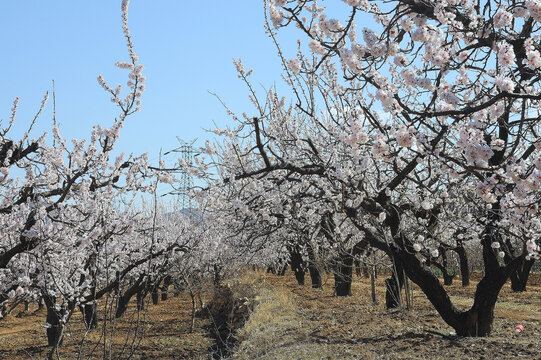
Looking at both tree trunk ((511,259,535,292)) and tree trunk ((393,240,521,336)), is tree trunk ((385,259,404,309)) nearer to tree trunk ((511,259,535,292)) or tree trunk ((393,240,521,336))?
tree trunk ((393,240,521,336))

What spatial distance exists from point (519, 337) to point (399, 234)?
271 cm

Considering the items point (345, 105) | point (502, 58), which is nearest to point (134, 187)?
point (345, 105)

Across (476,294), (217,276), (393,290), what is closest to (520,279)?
(393,290)

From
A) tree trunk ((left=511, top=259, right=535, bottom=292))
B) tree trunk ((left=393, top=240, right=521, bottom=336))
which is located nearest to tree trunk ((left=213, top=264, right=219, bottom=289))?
tree trunk ((left=511, top=259, right=535, bottom=292))

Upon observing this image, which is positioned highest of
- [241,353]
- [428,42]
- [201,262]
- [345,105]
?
[345,105]

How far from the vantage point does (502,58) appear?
3217 mm

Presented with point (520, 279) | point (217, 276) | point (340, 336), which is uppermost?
point (217, 276)

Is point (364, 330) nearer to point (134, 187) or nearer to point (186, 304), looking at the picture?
point (134, 187)

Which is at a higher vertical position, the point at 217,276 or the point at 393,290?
the point at 217,276

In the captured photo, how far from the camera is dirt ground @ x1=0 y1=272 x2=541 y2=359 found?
6859 millimetres

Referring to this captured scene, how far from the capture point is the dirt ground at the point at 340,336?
686 cm

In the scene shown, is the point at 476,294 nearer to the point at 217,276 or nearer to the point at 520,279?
the point at 520,279

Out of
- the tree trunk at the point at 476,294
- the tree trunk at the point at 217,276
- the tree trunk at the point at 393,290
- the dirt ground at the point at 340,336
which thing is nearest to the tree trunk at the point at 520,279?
the dirt ground at the point at 340,336

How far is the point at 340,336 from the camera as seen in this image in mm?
8711
